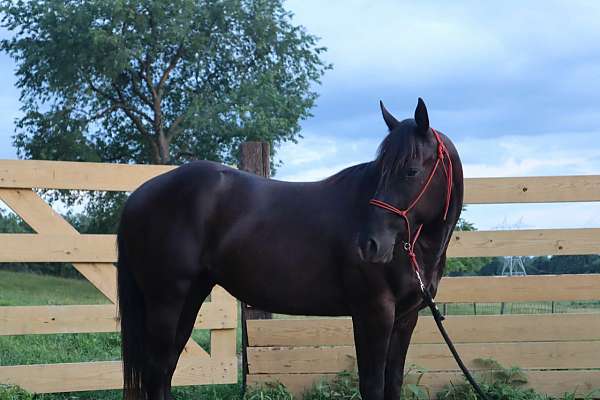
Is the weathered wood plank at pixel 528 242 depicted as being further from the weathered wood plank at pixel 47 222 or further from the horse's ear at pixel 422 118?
the weathered wood plank at pixel 47 222

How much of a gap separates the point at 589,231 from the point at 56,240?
3.82 meters

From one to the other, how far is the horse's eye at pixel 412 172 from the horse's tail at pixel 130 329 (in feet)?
5.84

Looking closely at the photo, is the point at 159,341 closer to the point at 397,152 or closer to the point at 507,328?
the point at 397,152

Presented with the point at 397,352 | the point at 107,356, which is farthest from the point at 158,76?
the point at 397,352

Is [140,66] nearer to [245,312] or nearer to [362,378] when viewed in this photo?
[245,312]

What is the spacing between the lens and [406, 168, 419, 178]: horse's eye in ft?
9.80

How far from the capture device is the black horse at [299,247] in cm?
304

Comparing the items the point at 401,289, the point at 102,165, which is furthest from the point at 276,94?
the point at 401,289

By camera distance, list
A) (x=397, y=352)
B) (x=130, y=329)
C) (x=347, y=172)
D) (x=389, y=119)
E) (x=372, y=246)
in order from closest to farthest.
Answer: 1. (x=372, y=246)
2. (x=389, y=119)
3. (x=397, y=352)
4. (x=347, y=172)
5. (x=130, y=329)

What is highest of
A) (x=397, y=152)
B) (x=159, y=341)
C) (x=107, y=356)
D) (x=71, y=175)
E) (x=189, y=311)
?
(x=71, y=175)

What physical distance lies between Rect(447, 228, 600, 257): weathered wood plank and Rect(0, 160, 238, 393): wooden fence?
5.95 ft

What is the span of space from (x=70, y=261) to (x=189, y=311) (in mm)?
1146

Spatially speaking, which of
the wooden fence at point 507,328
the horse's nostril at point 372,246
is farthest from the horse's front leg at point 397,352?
the wooden fence at point 507,328

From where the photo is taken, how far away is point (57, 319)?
14.6 feet
